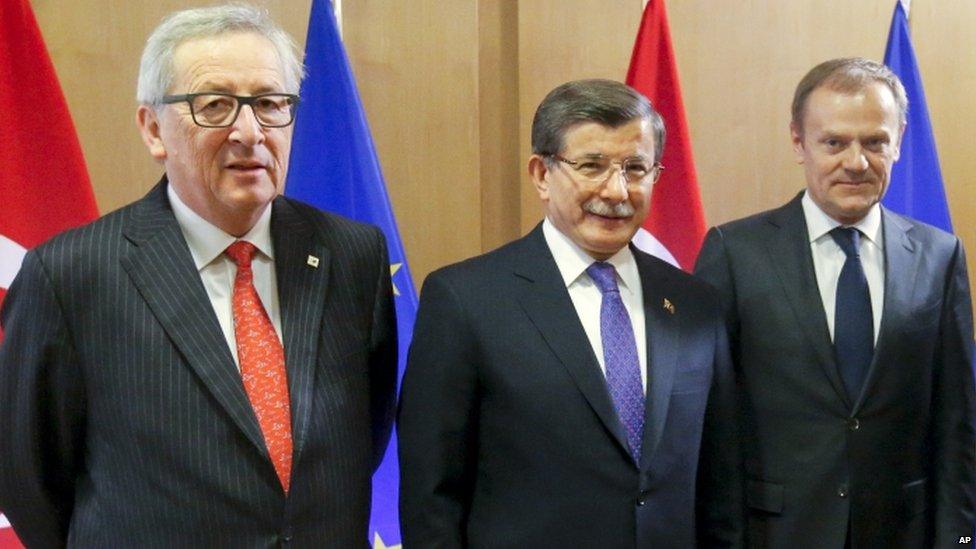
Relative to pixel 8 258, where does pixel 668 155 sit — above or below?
above

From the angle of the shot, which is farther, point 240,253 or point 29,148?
point 29,148

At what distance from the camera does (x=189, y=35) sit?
1766 millimetres

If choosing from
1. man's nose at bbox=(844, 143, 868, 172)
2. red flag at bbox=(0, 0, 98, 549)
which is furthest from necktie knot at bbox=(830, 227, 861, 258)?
red flag at bbox=(0, 0, 98, 549)

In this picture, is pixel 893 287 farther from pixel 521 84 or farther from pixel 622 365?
pixel 521 84

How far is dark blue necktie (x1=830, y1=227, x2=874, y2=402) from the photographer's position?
2287 millimetres

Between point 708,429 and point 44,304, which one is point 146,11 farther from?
point 708,429

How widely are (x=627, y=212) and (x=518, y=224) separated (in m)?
1.70

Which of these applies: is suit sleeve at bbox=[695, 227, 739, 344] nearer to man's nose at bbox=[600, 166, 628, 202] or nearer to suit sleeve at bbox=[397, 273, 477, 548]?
man's nose at bbox=[600, 166, 628, 202]

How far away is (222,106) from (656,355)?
0.91 meters

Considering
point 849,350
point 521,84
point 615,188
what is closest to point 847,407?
point 849,350

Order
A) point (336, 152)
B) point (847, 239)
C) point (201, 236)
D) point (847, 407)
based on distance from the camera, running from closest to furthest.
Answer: point (201, 236) < point (847, 407) < point (847, 239) < point (336, 152)

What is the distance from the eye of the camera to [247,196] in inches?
69.3

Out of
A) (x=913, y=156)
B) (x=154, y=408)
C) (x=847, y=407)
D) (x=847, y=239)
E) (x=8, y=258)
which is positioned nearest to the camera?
(x=154, y=408)

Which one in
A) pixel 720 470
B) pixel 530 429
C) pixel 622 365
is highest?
pixel 622 365
